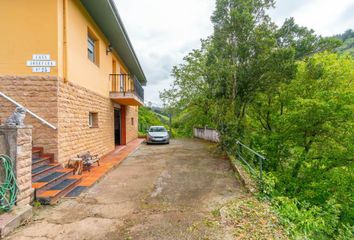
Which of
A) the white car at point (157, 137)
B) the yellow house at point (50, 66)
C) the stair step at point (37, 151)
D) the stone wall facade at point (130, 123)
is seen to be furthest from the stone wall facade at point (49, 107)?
the white car at point (157, 137)

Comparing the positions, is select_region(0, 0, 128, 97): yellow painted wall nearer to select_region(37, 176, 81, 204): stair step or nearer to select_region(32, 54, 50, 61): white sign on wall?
select_region(32, 54, 50, 61): white sign on wall

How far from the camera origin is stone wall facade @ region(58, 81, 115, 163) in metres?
5.58

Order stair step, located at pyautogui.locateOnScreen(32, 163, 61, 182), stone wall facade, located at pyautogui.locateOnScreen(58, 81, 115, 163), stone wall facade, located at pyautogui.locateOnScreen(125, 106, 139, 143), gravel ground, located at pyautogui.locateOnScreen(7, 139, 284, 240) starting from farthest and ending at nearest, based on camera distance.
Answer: stone wall facade, located at pyautogui.locateOnScreen(125, 106, 139, 143)
stone wall facade, located at pyautogui.locateOnScreen(58, 81, 115, 163)
stair step, located at pyautogui.locateOnScreen(32, 163, 61, 182)
gravel ground, located at pyautogui.locateOnScreen(7, 139, 284, 240)

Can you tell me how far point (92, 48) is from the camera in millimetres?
8219

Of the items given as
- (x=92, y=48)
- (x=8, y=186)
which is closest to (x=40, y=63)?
(x=92, y=48)

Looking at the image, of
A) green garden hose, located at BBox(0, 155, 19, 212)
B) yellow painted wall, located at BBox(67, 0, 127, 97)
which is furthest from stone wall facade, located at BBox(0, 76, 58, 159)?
green garden hose, located at BBox(0, 155, 19, 212)

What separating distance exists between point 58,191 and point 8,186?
1117mm

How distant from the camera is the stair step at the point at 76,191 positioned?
445cm

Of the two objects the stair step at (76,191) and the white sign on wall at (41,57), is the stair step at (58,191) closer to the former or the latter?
the stair step at (76,191)

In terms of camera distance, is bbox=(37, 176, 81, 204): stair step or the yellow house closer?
bbox=(37, 176, 81, 204): stair step

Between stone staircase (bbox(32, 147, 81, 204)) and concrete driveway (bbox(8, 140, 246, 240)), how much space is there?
0.26 m

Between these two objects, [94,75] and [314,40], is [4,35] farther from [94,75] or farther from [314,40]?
[314,40]

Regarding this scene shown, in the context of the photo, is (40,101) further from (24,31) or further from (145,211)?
(145,211)

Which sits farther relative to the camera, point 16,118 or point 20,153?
point 16,118
